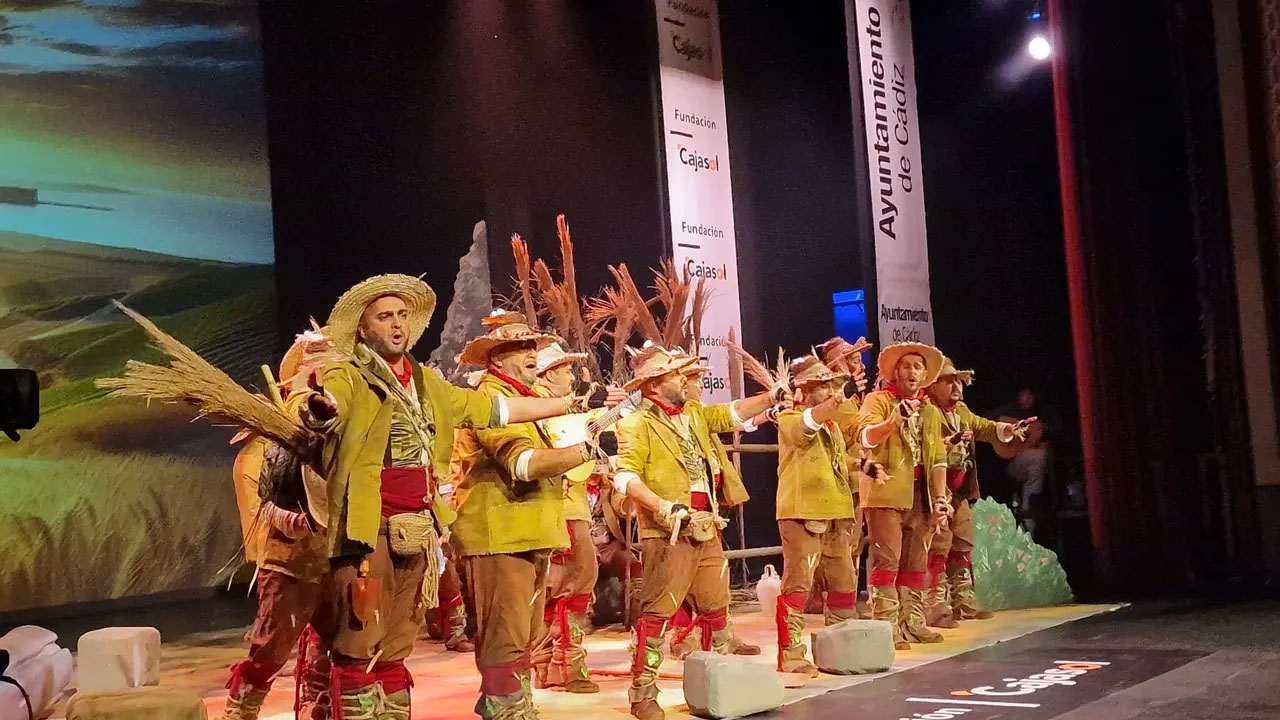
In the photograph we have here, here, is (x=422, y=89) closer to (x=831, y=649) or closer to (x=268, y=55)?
(x=268, y=55)

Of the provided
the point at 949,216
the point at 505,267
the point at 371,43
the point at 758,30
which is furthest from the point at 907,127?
the point at 371,43

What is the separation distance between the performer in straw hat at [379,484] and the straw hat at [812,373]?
214 centimetres

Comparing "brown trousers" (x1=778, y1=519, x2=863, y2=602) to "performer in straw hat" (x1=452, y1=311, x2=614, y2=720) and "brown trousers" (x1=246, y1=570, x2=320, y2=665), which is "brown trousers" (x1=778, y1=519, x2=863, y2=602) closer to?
"performer in straw hat" (x1=452, y1=311, x2=614, y2=720)

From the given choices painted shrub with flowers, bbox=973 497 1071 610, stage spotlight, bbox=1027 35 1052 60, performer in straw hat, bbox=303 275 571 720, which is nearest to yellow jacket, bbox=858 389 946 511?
painted shrub with flowers, bbox=973 497 1071 610

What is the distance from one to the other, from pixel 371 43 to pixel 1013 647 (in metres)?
5.21

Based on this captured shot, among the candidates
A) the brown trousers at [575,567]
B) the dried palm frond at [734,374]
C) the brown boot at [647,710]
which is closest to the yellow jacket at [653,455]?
the brown boot at [647,710]

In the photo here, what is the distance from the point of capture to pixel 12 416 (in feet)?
10.7

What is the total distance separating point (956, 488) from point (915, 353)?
105cm

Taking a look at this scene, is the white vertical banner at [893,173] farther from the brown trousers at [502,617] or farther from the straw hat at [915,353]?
the brown trousers at [502,617]

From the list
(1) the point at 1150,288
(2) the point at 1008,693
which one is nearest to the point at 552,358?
(2) the point at 1008,693

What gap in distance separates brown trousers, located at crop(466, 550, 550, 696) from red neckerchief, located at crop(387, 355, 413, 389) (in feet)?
2.36

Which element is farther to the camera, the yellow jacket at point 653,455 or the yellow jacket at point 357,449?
the yellow jacket at point 653,455

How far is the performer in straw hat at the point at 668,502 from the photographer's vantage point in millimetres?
4590

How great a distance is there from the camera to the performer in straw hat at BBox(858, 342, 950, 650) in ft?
20.9
